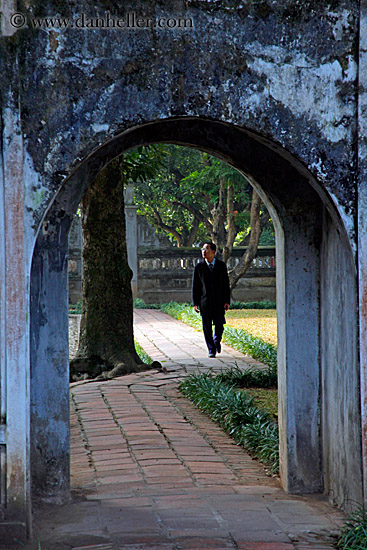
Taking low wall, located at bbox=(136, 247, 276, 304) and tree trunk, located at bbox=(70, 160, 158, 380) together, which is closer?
tree trunk, located at bbox=(70, 160, 158, 380)

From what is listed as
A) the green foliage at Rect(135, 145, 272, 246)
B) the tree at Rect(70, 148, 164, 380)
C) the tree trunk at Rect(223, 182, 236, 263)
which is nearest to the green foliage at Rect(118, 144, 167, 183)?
the tree at Rect(70, 148, 164, 380)

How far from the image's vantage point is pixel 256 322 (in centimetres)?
1658

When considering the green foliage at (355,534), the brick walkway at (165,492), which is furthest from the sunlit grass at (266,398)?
the green foliage at (355,534)

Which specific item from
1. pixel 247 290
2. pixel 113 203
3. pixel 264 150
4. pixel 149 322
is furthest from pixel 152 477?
pixel 247 290

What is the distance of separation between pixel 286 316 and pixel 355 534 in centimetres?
158

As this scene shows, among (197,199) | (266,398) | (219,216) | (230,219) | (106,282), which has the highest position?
(197,199)

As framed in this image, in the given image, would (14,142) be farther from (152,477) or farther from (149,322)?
(149,322)

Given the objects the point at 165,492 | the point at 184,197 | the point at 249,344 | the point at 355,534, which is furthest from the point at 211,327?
the point at 184,197

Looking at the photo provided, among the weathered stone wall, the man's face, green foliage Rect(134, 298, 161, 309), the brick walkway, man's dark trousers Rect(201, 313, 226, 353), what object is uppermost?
the weathered stone wall

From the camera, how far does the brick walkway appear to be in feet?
11.9

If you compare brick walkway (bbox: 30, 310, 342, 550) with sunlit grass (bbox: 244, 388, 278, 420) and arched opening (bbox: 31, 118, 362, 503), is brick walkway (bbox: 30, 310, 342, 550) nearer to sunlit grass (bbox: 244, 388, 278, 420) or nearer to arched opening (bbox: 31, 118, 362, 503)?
arched opening (bbox: 31, 118, 362, 503)

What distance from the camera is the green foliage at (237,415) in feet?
18.0

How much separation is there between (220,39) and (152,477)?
2.94 metres

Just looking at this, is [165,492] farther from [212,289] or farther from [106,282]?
[212,289]
